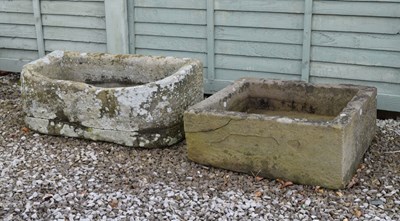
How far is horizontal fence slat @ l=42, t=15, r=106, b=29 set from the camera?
600 centimetres

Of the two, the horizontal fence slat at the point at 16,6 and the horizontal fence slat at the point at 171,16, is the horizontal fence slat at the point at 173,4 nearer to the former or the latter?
the horizontal fence slat at the point at 171,16

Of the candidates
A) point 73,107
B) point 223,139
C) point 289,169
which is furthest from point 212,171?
point 73,107

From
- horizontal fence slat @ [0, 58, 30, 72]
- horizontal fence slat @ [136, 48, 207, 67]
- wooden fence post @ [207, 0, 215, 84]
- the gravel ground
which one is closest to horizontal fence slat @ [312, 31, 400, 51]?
the gravel ground

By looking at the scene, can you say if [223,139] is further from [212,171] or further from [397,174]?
[397,174]

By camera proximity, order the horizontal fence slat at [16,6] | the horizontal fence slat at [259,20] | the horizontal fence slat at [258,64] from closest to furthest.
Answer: the horizontal fence slat at [259,20] < the horizontal fence slat at [258,64] < the horizontal fence slat at [16,6]

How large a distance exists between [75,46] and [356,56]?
9.96 feet

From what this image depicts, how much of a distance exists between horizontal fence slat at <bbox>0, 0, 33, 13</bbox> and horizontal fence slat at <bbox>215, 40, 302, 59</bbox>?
7.74 feet

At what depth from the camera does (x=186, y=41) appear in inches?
219

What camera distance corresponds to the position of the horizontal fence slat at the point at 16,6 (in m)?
6.41

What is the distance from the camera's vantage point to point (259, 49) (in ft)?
17.3

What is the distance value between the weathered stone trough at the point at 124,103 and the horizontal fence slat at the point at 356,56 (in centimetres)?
117

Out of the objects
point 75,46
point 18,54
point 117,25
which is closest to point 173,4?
point 117,25

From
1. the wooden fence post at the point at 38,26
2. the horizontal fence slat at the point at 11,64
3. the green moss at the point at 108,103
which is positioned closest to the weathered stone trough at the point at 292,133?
the green moss at the point at 108,103

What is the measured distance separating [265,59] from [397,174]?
185 cm
